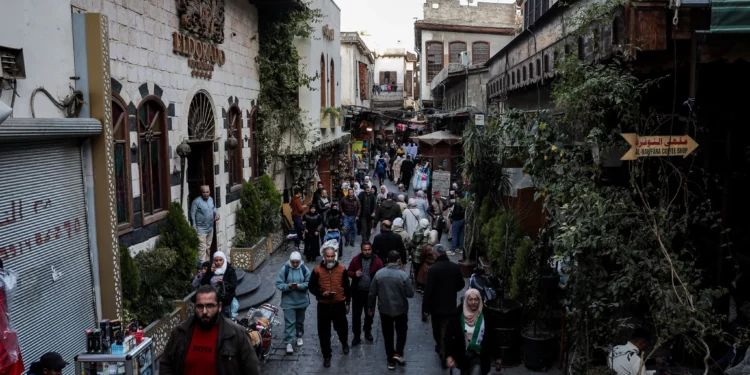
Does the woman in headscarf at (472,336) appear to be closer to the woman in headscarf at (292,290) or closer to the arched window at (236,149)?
the woman in headscarf at (292,290)

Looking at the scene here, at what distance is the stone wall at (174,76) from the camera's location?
989 centimetres

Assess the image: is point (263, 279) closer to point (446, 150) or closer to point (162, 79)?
point (162, 79)

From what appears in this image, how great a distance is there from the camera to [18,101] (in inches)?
271

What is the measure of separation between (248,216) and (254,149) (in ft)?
7.42

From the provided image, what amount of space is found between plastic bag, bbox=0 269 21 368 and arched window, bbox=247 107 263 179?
1088 cm

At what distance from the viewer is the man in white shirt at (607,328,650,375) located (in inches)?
267

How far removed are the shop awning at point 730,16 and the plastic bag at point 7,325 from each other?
6797 mm

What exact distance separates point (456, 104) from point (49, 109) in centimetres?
2580

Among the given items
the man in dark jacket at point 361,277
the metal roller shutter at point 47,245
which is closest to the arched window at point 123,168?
the metal roller shutter at point 47,245

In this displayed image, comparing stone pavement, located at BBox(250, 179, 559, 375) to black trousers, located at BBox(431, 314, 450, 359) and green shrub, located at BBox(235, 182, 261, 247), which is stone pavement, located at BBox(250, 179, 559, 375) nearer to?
black trousers, located at BBox(431, 314, 450, 359)

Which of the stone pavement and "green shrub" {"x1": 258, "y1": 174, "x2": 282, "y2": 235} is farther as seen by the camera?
"green shrub" {"x1": 258, "y1": 174, "x2": 282, "y2": 235}

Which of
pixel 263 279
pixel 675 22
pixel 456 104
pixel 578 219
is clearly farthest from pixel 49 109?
pixel 456 104

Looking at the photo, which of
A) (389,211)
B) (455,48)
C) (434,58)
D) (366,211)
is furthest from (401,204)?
(434,58)

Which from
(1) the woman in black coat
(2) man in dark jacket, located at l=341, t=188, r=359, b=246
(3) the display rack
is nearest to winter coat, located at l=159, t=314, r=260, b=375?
(3) the display rack
